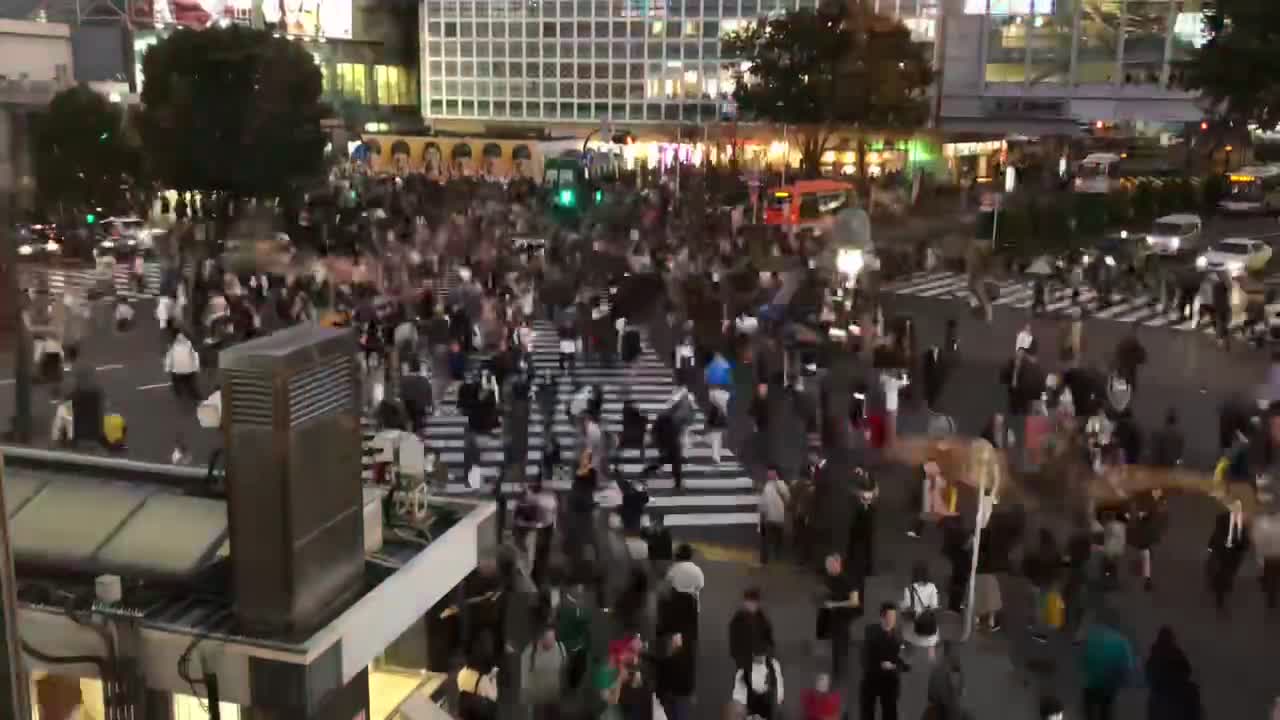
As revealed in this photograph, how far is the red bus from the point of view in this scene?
1506 inches

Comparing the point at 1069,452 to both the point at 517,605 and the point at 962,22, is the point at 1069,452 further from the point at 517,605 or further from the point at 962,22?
the point at 962,22

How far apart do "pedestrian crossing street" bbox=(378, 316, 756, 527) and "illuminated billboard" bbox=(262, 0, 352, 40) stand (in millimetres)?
63623

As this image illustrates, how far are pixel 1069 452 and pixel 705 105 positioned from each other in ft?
198

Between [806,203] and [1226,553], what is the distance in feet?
96.9

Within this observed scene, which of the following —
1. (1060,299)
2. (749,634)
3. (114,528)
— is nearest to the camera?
(114,528)

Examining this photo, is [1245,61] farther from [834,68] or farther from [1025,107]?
[1025,107]

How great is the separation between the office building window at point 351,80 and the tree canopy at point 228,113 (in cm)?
4221

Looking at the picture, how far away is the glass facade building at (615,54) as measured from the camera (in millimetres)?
69500

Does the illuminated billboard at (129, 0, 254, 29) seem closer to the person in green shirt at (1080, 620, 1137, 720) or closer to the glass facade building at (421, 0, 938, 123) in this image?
the glass facade building at (421, 0, 938, 123)

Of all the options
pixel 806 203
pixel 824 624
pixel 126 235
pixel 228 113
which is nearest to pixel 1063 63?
pixel 806 203

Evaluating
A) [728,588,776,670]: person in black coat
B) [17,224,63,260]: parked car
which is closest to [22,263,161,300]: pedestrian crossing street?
[17,224,63,260]: parked car

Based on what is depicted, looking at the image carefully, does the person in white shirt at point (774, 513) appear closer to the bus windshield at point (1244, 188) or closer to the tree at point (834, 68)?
the tree at point (834, 68)

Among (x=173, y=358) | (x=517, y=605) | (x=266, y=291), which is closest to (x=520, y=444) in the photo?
(x=517, y=605)

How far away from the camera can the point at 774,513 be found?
11.2m
